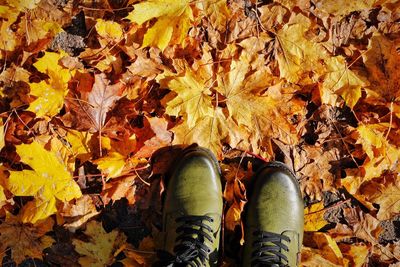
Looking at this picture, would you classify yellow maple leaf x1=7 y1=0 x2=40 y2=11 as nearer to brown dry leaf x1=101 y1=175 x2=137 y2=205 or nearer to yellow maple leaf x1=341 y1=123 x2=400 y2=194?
brown dry leaf x1=101 y1=175 x2=137 y2=205

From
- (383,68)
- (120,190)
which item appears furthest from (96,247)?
(383,68)

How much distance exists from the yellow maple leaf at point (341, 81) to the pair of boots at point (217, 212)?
0.43m

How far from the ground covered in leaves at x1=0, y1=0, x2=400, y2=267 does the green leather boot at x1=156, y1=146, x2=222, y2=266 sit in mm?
81

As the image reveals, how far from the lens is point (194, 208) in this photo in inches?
80.4

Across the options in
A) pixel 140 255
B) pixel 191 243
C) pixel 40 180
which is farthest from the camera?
pixel 140 255

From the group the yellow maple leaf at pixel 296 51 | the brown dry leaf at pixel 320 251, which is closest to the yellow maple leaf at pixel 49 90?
the yellow maple leaf at pixel 296 51

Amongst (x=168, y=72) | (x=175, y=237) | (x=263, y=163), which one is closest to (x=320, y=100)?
(x=263, y=163)

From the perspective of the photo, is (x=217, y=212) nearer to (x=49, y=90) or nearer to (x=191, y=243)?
(x=191, y=243)

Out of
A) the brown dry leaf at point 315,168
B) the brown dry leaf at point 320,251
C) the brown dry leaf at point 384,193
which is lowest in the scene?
the brown dry leaf at point 320,251

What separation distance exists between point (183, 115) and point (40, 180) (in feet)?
2.22

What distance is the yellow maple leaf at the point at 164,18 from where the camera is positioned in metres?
1.89

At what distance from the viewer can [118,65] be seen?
2.02 m

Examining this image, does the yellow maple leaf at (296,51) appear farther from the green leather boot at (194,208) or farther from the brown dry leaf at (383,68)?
the green leather boot at (194,208)

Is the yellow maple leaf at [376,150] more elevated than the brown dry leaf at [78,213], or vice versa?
the yellow maple leaf at [376,150]
